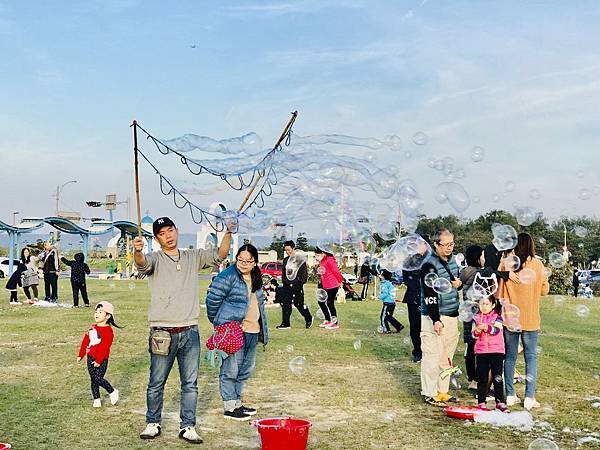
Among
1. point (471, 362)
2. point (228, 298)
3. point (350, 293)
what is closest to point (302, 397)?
point (228, 298)

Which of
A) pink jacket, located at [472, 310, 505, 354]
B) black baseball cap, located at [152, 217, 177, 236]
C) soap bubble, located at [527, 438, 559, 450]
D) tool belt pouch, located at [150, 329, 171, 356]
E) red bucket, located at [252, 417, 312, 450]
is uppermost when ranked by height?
black baseball cap, located at [152, 217, 177, 236]

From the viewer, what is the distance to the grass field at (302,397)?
6008 millimetres

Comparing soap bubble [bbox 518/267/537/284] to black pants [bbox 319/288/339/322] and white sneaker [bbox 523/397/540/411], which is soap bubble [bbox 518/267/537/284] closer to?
white sneaker [bbox 523/397/540/411]

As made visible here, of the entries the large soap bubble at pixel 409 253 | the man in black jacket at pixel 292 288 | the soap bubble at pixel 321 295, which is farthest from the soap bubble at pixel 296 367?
the man in black jacket at pixel 292 288

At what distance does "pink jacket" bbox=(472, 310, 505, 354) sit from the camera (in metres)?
7.26

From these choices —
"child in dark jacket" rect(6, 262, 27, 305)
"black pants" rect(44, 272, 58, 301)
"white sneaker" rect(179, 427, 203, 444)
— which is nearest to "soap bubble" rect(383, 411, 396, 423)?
"white sneaker" rect(179, 427, 203, 444)

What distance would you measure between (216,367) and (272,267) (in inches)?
955

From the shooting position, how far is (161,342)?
5.84 m

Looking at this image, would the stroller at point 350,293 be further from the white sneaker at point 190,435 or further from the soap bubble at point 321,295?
the white sneaker at point 190,435

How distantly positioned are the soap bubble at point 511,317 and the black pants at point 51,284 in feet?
48.6

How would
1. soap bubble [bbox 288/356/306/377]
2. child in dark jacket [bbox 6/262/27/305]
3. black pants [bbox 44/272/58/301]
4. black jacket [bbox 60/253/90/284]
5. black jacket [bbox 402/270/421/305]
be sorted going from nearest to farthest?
1. soap bubble [bbox 288/356/306/377]
2. black jacket [bbox 402/270/421/305]
3. black jacket [bbox 60/253/90/284]
4. black pants [bbox 44/272/58/301]
5. child in dark jacket [bbox 6/262/27/305]

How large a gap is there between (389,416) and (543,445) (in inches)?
63.9

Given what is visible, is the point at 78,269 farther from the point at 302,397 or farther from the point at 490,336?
the point at 490,336

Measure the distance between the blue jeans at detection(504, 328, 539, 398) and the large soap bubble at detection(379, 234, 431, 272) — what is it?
1194mm
